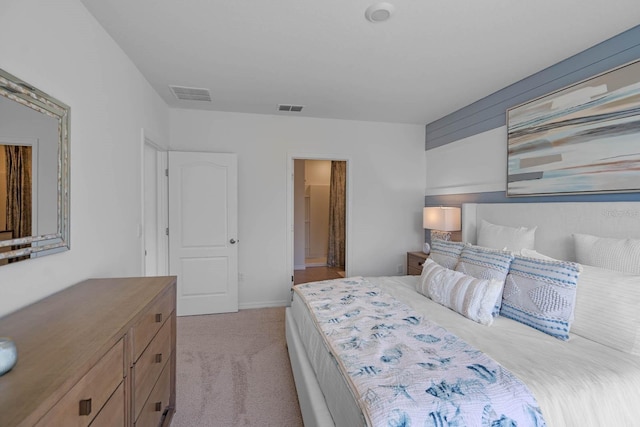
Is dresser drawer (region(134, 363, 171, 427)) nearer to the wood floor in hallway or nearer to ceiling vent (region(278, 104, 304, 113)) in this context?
ceiling vent (region(278, 104, 304, 113))

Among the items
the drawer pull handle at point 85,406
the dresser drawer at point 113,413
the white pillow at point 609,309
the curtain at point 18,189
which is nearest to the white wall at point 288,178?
the curtain at point 18,189

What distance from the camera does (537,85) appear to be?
2.76m

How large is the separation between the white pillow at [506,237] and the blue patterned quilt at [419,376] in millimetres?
1292

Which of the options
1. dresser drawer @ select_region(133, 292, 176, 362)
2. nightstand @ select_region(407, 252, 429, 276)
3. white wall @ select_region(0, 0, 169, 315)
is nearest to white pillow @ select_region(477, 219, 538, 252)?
nightstand @ select_region(407, 252, 429, 276)

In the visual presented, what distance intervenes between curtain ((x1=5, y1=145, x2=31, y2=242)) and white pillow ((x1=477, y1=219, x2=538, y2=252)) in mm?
3118

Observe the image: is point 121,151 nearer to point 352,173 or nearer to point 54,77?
point 54,77

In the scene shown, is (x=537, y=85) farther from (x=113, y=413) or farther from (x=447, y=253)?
(x=113, y=413)

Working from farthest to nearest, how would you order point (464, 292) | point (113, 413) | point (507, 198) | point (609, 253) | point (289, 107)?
point (289, 107) → point (507, 198) → point (464, 292) → point (609, 253) → point (113, 413)

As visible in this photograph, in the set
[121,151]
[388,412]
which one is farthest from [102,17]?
[388,412]

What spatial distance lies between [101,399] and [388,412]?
1.00 metres

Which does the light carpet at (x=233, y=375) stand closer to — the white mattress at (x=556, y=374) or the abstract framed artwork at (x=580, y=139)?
the white mattress at (x=556, y=374)

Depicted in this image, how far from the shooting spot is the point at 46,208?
1.47 metres

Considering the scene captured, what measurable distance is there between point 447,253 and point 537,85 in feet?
5.67

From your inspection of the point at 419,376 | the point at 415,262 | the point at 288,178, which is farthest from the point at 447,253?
the point at 288,178
